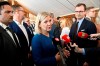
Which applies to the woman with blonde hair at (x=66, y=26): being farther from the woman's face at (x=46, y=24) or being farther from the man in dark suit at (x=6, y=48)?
the man in dark suit at (x=6, y=48)

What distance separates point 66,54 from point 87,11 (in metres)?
1.41

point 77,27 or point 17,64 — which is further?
point 77,27

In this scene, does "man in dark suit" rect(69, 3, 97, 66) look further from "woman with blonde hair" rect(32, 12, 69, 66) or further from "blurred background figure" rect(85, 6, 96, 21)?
"woman with blonde hair" rect(32, 12, 69, 66)

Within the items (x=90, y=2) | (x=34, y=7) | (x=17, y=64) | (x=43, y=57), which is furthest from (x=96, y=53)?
(x=34, y=7)

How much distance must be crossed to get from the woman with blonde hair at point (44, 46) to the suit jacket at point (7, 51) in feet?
0.71

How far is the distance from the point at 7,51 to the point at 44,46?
0.42m

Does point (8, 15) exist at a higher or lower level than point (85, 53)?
higher

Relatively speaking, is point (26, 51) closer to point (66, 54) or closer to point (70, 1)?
point (66, 54)

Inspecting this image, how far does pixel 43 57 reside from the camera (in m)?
2.38

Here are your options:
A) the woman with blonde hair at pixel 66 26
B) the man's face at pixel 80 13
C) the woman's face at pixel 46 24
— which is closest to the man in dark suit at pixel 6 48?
the woman's face at pixel 46 24

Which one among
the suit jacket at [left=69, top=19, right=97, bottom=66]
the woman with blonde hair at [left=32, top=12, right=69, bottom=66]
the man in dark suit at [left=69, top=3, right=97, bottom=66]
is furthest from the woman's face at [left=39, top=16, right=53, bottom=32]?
the suit jacket at [left=69, top=19, right=97, bottom=66]

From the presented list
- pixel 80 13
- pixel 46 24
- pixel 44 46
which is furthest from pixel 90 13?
pixel 44 46

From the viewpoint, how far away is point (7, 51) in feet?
7.29

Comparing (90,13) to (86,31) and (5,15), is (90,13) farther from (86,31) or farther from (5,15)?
(5,15)
